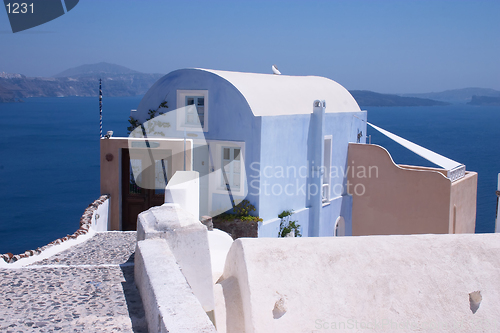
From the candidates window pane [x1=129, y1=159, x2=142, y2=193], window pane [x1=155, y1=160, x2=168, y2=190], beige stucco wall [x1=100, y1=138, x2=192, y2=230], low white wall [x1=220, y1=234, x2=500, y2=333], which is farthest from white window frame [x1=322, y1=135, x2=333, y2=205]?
low white wall [x1=220, y1=234, x2=500, y2=333]

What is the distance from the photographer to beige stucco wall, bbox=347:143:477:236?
1527cm

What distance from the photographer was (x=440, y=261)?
7.58 m

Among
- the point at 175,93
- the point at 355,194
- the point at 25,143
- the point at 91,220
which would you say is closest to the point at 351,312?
the point at 91,220

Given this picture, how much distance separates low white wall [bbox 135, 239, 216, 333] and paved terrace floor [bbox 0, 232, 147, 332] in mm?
190

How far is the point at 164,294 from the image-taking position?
12.9 feet

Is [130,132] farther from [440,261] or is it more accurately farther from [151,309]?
[151,309]

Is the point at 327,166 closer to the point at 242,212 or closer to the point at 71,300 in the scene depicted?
the point at 242,212

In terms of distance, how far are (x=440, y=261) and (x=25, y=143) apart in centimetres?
9028

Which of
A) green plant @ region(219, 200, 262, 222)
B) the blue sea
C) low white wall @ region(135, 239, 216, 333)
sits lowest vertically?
the blue sea

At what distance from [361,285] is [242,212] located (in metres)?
6.71

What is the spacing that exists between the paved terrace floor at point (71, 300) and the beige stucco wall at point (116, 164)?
6.74 m

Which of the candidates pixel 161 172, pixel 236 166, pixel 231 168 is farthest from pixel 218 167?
pixel 161 172

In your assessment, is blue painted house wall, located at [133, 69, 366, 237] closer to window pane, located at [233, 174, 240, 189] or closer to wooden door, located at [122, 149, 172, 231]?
window pane, located at [233, 174, 240, 189]

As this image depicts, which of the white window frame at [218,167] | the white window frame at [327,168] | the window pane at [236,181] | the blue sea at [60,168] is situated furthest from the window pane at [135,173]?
the blue sea at [60,168]
